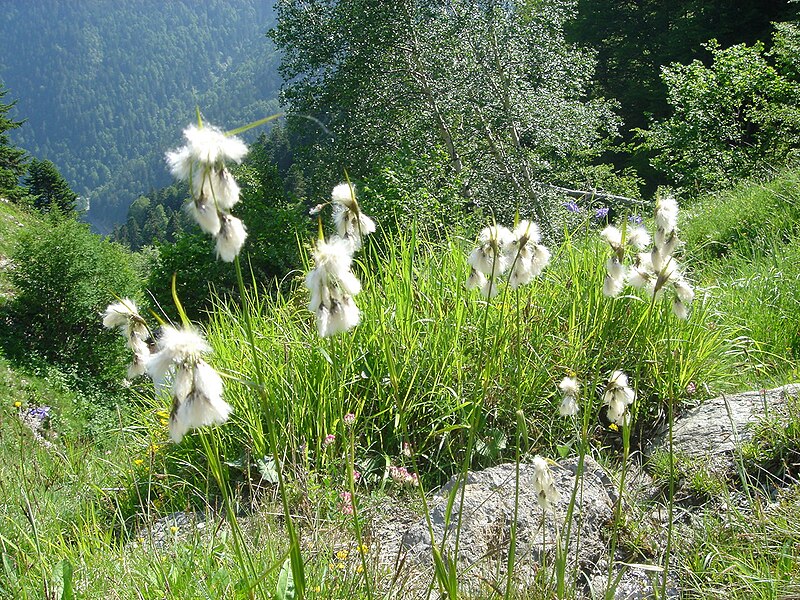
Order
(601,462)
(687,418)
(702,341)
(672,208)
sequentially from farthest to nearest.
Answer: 1. (702,341)
2. (687,418)
3. (601,462)
4. (672,208)

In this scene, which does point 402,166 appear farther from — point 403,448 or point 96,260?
point 96,260

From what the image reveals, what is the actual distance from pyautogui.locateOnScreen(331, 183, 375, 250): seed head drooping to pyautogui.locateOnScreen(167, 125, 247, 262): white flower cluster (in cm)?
28

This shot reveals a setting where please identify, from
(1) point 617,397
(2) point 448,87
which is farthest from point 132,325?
(2) point 448,87

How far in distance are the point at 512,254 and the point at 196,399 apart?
0.99 meters

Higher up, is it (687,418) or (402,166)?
(402,166)

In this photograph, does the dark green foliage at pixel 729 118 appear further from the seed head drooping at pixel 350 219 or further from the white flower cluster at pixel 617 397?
the seed head drooping at pixel 350 219

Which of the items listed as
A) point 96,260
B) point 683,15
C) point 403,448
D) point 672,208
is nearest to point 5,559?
point 403,448

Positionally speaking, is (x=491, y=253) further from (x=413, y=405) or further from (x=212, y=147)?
(x=413, y=405)

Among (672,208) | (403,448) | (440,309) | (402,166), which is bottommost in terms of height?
(403,448)

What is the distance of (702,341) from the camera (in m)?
3.02

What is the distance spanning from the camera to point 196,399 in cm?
97

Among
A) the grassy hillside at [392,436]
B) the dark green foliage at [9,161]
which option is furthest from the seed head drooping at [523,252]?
the dark green foliage at [9,161]

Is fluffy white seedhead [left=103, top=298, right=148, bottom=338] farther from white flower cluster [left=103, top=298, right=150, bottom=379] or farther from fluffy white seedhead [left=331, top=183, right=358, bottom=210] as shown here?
fluffy white seedhead [left=331, top=183, right=358, bottom=210]

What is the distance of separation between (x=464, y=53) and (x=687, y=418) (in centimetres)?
1014
